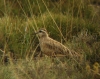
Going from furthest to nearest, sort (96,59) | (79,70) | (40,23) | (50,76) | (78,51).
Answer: (40,23)
(78,51)
(96,59)
(79,70)
(50,76)

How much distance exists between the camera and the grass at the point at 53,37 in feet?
24.5

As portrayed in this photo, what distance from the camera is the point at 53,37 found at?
10.4m

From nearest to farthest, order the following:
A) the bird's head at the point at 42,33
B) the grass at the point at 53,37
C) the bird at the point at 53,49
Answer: the grass at the point at 53,37 < the bird at the point at 53,49 < the bird's head at the point at 42,33

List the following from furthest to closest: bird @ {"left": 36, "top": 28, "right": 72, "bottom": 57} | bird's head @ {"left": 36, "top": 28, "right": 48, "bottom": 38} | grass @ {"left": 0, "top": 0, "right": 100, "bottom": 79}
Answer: bird's head @ {"left": 36, "top": 28, "right": 48, "bottom": 38} → bird @ {"left": 36, "top": 28, "right": 72, "bottom": 57} → grass @ {"left": 0, "top": 0, "right": 100, "bottom": 79}

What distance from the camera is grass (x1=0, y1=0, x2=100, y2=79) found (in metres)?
7.47

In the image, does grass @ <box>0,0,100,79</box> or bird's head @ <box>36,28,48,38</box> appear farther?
bird's head @ <box>36,28,48,38</box>

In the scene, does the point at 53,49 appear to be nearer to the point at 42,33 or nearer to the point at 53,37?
the point at 42,33

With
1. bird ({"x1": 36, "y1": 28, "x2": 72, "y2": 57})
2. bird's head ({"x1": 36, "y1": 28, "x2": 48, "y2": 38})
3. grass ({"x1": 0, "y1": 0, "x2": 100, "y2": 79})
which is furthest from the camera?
bird's head ({"x1": 36, "y1": 28, "x2": 48, "y2": 38})

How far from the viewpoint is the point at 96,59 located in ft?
27.4

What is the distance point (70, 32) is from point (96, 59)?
6.58ft

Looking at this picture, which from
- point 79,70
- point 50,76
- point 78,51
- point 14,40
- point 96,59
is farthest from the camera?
point 14,40

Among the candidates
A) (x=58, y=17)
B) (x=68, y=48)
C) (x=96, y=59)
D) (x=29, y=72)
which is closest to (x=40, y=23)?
(x=58, y=17)

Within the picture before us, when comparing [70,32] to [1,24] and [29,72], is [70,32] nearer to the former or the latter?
[1,24]

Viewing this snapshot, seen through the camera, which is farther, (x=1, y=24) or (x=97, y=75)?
(x=1, y=24)
